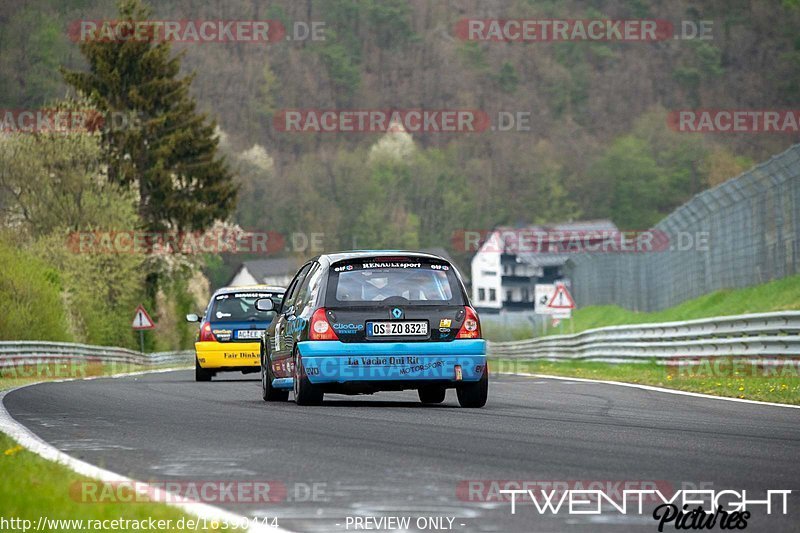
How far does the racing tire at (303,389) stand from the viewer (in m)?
14.2

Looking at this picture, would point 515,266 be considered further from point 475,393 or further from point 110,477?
point 110,477

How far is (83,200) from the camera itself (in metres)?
55.7

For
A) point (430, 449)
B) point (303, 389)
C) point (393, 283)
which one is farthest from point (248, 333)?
point (430, 449)

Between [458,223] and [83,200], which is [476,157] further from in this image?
[83,200]

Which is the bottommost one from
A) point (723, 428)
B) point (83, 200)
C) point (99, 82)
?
point (723, 428)

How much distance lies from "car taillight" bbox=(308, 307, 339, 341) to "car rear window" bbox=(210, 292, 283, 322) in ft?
37.5

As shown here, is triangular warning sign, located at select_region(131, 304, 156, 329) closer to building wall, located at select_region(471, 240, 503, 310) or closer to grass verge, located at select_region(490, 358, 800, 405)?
grass verge, located at select_region(490, 358, 800, 405)

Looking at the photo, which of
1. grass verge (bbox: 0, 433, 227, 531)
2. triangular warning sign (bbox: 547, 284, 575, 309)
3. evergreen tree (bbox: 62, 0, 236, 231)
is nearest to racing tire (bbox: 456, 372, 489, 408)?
grass verge (bbox: 0, 433, 227, 531)

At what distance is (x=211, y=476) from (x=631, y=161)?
154792mm

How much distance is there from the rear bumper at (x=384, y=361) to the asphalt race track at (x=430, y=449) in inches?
12.1

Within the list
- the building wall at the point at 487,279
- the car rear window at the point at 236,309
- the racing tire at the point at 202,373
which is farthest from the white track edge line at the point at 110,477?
the building wall at the point at 487,279

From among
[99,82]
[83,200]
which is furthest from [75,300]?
[99,82]

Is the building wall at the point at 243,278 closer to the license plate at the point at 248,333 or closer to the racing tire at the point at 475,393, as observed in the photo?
the license plate at the point at 248,333

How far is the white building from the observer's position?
14638cm
